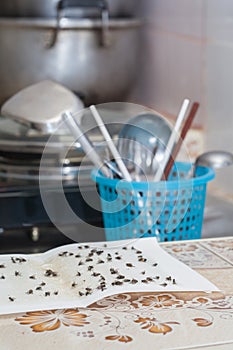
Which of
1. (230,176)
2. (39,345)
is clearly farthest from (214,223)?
(39,345)

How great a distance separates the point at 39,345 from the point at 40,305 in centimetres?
8

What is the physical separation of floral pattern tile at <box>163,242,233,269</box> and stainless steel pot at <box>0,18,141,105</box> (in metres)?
0.95

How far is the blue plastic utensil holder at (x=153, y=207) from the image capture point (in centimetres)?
105

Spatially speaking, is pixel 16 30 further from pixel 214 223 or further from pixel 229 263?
pixel 229 263

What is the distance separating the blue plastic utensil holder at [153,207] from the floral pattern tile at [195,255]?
0.25 ft

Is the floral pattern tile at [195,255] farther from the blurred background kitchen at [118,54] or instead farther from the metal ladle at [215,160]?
the blurred background kitchen at [118,54]

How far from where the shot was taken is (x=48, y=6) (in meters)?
1.88

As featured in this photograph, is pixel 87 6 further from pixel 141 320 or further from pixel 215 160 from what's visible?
pixel 141 320

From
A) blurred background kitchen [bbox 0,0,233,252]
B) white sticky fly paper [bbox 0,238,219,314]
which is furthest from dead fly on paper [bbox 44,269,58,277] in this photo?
blurred background kitchen [bbox 0,0,233,252]

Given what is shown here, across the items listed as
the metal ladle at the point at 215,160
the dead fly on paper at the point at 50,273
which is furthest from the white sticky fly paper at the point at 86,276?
the metal ladle at the point at 215,160

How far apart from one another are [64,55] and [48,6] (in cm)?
12

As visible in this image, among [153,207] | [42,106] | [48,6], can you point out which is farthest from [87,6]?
[153,207]

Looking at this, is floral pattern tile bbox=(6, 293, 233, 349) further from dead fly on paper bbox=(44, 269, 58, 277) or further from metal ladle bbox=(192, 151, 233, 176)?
metal ladle bbox=(192, 151, 233, 176)

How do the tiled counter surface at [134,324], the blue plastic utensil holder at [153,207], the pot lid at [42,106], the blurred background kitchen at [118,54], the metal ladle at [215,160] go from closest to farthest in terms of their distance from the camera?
the tiled counter surface at [134,324] < the blue plastic utensil holder at [153,207] < the metal ladle at [215,160] < the pot lid at [42,106] < the blurred background kitchen at [118,54]
